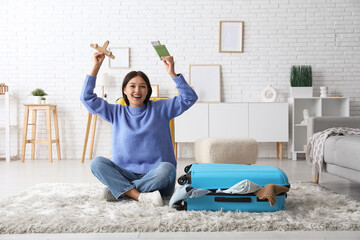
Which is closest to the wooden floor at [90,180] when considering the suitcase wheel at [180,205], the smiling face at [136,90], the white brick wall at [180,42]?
the suitcase wheel at [180,205]

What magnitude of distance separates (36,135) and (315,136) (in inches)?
156

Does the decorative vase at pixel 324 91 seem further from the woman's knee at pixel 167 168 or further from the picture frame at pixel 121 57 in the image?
the woman's knee at pixel 167 168

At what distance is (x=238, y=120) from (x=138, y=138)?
2.92 meters

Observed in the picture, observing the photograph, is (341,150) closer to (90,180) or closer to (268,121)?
(90,180)

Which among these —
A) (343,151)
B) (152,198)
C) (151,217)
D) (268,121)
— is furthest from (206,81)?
(151,217)

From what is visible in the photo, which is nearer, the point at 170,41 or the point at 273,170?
the point at 273,170

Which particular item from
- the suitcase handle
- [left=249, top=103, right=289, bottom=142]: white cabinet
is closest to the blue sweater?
the suitcase handle

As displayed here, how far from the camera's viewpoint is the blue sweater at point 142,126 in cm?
237

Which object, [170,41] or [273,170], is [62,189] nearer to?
[273,170]

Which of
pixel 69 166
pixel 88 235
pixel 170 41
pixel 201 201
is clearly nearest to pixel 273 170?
pixel 201 201

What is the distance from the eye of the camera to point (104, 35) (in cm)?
542

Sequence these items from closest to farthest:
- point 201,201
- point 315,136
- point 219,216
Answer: point 219,216
point 201,201
point 315,136

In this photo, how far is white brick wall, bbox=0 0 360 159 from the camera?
213 inches

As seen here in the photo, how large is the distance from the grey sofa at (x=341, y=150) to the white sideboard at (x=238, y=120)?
1.77 m
